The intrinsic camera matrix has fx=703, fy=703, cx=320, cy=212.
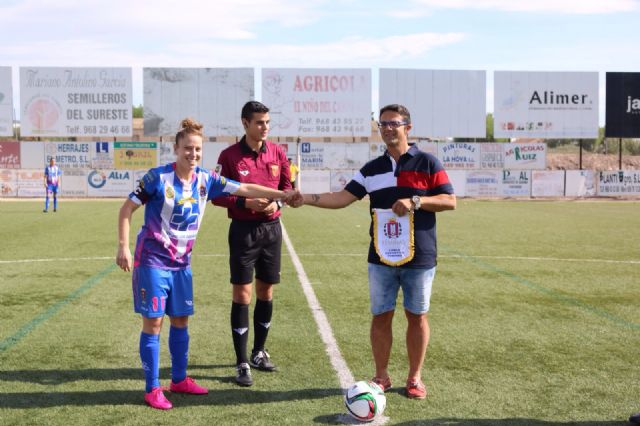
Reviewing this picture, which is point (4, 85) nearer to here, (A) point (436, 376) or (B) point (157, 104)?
(B) point (157, 104)

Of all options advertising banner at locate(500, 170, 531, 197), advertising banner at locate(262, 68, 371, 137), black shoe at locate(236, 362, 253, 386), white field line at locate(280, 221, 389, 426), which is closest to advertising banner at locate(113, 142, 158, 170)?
advertising banner at locate(262, 68, 371, 137)

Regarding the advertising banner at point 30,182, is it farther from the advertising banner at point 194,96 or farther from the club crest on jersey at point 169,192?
the club crest on jersey at point 169,192

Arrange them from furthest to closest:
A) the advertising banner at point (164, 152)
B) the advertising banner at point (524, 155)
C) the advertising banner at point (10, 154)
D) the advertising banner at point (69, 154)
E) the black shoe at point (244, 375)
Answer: the advertising banner at point (524, 155), the advertising banner at point (164, 152), the advertising banner at point (10, 154), the advertising banner at point (69, 154), the black shoe at point (244, 375)

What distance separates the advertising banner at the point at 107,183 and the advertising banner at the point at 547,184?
2280cm

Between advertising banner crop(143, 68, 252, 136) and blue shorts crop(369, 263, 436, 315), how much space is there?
39.3 meters

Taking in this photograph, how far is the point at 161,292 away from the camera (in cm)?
490

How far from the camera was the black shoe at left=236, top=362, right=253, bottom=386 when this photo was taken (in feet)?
17.5

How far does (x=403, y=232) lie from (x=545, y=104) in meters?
42.5

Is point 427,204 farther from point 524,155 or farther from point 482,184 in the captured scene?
point 524,155

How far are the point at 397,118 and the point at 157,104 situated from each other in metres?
40.7

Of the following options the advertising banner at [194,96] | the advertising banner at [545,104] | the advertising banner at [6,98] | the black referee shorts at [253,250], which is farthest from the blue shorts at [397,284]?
the advertising banner at [6,98]

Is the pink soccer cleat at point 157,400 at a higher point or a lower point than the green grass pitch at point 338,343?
higher

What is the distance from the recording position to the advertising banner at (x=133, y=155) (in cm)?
4156

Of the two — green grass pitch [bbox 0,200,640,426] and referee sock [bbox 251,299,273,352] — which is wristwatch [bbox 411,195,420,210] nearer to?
green grass pitch [bbox 0,200,640,426]
